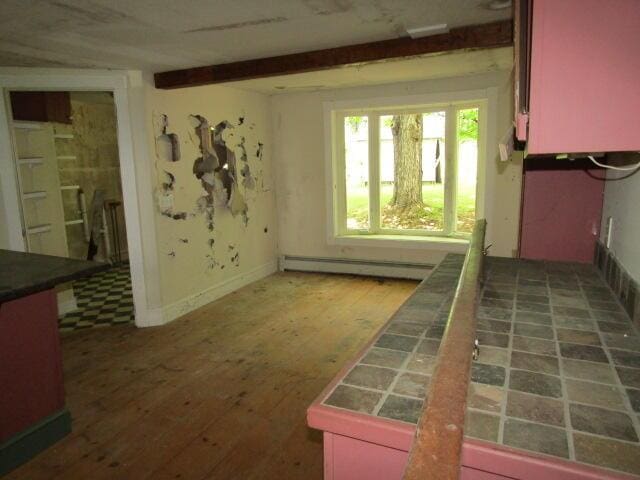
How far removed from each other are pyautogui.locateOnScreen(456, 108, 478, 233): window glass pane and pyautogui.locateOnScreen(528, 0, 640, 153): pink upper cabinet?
378 centimetres

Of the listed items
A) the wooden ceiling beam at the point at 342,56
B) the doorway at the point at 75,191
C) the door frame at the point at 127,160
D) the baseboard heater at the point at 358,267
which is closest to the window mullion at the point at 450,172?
the baseboard heater at the point at 358,267

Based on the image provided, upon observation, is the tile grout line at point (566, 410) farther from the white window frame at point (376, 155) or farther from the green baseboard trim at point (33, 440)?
the white window frame at point (376, 155)

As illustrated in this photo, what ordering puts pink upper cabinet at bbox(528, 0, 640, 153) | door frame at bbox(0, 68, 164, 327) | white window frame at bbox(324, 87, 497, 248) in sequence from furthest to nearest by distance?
white window frame at bbox(324, 87, 497, 248) → door frame at bbox(0, 68, 164, 327) → pink upper cabinet at bbox(528, 0, 640, 153)

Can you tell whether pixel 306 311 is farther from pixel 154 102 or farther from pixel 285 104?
pixel 285 104

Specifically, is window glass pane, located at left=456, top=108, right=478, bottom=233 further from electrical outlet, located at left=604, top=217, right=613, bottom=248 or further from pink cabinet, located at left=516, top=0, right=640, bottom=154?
pink cabinet, located at left=516, top=0, right=640, bottom=154

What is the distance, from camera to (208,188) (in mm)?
4188

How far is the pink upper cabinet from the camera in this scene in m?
0.84

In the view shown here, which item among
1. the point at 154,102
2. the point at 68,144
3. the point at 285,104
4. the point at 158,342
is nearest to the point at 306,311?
the point at 158,342

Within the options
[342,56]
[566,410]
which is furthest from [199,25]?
→ [566,410]

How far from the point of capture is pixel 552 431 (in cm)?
78

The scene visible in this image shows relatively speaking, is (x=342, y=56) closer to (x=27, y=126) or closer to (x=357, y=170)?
(x=357, y=170)

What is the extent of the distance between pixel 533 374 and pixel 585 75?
691mm

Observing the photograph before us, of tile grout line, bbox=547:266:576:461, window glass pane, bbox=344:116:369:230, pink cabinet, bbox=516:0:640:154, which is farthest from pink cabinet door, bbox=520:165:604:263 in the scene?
window glass pane, bbox=344:116:369:230

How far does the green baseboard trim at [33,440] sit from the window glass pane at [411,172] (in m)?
3.87
